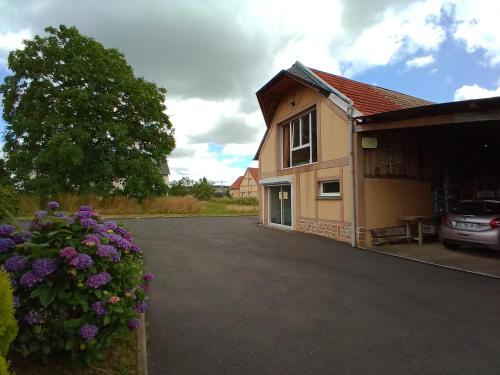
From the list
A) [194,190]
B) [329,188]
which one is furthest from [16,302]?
[194,190]

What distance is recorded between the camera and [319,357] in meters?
3.48

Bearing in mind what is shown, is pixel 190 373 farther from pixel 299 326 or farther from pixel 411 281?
pixel 411 281

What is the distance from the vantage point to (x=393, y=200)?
10883 millimetres

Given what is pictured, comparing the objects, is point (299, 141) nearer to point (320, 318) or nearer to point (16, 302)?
point (320, 318)

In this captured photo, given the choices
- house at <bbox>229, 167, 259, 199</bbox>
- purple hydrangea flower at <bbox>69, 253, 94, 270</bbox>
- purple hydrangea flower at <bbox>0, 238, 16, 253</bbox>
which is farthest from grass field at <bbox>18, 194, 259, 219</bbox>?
house at <bbox>229, 167, 259, 199</bbox>

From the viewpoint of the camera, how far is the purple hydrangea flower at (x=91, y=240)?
280cm

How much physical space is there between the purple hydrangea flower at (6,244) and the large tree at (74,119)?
1996 cm

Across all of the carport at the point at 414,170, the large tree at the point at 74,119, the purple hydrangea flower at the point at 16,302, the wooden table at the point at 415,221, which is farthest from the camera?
the large tree at the point at 74,119

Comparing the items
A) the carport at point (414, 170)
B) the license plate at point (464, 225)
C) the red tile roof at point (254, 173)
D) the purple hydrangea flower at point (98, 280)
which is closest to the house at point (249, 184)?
the red tile roof at point (254, 173)

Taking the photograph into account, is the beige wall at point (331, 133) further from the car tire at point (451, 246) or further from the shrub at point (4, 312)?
the shrub at point (4, 312)

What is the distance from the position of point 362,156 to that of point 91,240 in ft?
29.4

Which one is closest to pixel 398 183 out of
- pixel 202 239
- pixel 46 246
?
pixel 202 239

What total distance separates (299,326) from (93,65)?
25.2 metres

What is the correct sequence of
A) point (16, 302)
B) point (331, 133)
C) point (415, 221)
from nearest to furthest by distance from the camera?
point (16, 302)
point (415, 221)
point (331, 133)
